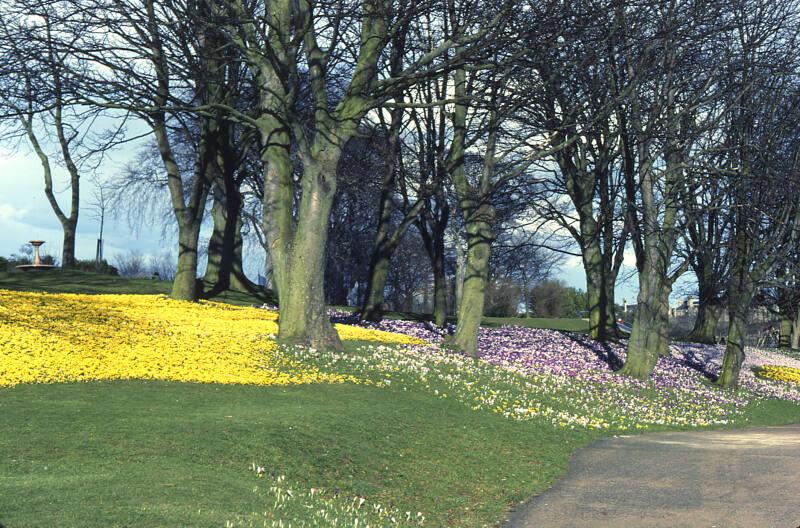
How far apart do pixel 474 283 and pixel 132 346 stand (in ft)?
34.0

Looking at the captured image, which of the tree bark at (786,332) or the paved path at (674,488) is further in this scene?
the tree bark at (786,332)

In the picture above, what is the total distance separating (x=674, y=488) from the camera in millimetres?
12445

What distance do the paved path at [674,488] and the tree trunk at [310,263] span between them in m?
7.96

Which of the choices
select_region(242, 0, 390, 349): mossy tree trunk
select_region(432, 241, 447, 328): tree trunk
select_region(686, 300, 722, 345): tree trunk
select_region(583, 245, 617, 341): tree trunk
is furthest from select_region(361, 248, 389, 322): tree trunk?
select_region(686, 300, 722, 345): tree trunk

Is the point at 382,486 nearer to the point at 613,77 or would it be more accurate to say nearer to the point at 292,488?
the point at 292,488

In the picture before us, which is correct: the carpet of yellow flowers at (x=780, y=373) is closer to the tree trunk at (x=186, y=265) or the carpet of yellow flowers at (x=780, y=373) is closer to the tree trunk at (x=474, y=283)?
the tree trunk at (x=474, y=283)

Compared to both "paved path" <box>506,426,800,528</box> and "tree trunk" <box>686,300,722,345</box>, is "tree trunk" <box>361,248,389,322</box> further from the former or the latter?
"tree trunk" <box>686,300,722,345</box>

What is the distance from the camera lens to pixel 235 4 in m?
22.5

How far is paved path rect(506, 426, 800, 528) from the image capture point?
10.6 meters

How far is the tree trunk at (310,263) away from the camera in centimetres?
2197

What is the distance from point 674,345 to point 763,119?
15.0m

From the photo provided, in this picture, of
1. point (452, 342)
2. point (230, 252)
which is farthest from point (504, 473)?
point (230, 252)

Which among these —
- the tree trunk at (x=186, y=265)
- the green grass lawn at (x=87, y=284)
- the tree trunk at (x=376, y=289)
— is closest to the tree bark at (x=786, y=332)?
the green grass lawn at (x=87, y=284)

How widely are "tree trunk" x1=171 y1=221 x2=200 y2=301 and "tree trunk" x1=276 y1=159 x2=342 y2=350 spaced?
12.9m
